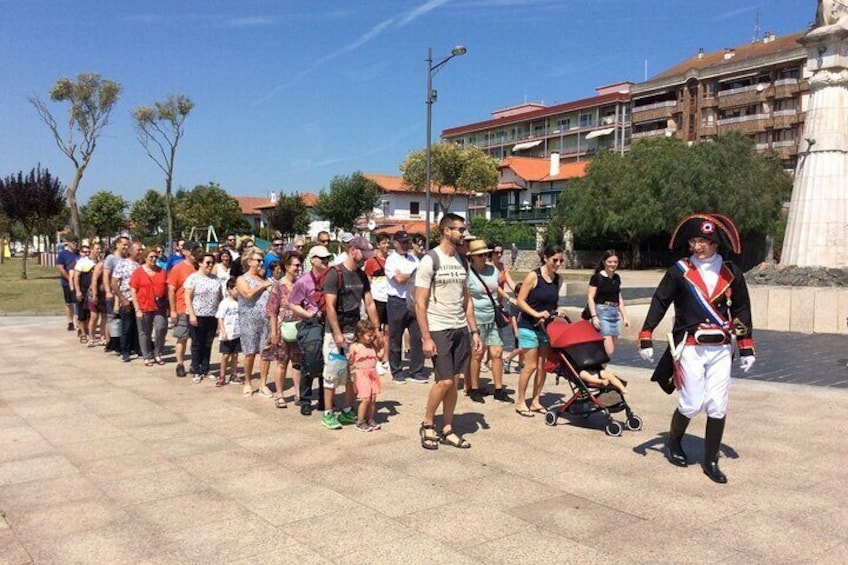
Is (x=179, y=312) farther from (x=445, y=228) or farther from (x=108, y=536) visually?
(x=108, y=536)

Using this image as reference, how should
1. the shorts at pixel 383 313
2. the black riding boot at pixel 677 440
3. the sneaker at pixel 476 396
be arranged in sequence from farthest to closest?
the shorts at pixel 383 313
the sneaker at pixel 476 396
the black riding boot at pixel 677 440

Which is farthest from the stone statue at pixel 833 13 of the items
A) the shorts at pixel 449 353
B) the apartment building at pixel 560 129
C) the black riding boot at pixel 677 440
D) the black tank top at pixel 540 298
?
the apartment building at pixel 560 129

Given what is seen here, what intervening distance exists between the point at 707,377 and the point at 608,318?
2846 millimetres

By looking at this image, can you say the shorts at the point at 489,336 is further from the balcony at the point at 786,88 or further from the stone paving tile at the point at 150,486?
the balcony at the point at 786,88

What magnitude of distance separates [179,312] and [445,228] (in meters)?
5.27

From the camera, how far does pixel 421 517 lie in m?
4.16

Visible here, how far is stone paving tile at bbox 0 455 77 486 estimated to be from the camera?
16.2ft

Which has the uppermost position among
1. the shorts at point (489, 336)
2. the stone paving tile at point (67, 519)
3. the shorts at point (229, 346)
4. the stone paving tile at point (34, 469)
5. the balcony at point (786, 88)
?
the balcony at point (786, 88)

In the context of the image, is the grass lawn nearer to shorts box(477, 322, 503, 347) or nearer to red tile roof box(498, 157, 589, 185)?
shorts box(477, 322, 503, 347)

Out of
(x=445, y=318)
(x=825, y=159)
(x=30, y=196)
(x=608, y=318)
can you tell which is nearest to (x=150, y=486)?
(x=445, y=318)

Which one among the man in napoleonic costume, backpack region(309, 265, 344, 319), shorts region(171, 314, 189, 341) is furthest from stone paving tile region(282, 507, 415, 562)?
shorts region(171, 314, 189, 341)

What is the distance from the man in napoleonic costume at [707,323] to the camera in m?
4.87

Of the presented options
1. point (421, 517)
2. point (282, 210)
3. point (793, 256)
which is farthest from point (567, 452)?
point (282, 210)

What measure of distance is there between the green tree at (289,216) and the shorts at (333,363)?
64.1 meters
